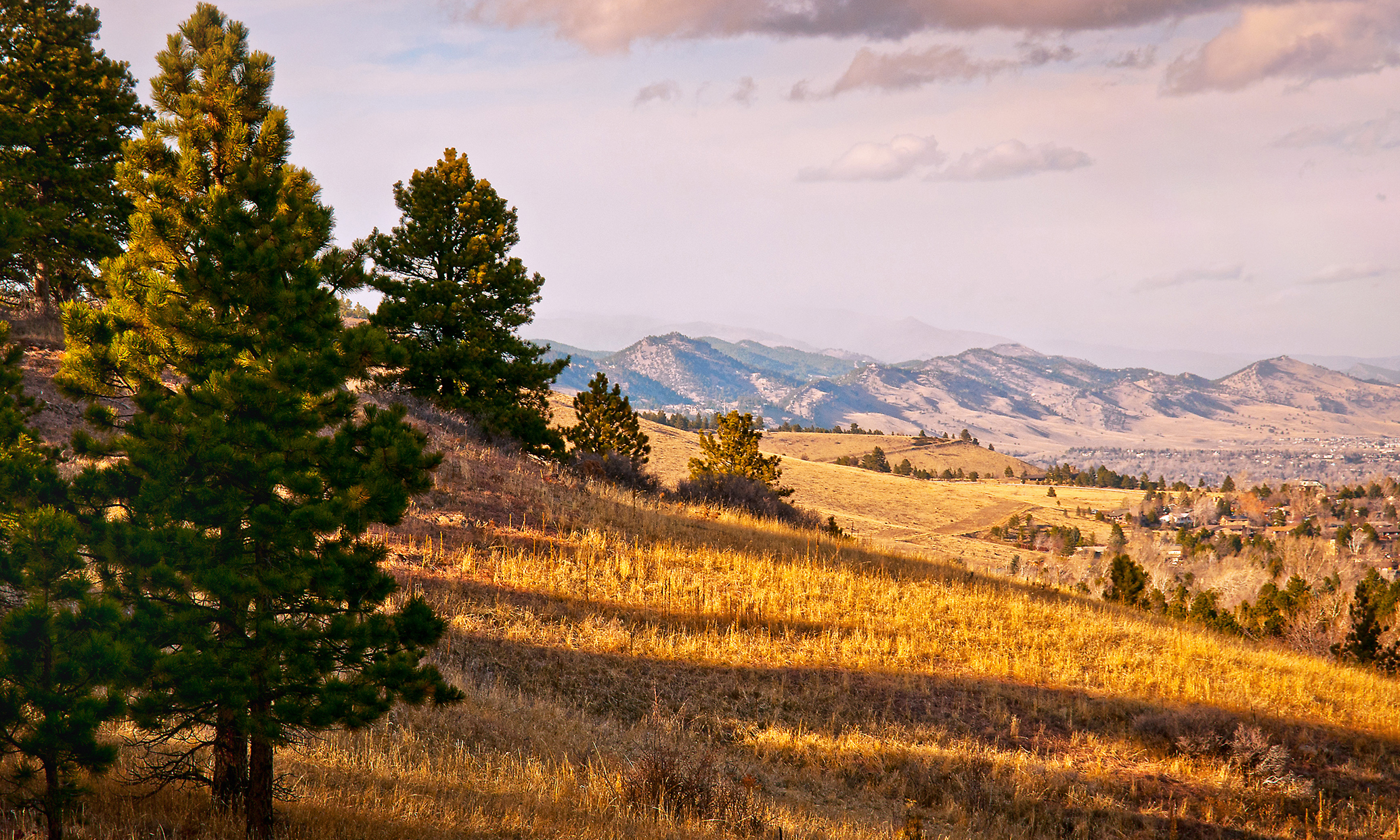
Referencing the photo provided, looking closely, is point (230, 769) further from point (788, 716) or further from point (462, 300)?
point (462, 300)

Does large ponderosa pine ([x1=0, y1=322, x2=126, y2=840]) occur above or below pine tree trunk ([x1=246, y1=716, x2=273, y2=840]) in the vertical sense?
above

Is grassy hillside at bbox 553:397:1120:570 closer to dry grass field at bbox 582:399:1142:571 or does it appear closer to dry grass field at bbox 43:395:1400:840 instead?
dry grass field at bbox 582:399:1142:571

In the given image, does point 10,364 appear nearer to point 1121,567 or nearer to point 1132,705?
point 1132,705

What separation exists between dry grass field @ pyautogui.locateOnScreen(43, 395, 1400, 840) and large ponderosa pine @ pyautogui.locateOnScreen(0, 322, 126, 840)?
0.72 meters

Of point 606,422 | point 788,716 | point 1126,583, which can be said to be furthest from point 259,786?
point 1126,583

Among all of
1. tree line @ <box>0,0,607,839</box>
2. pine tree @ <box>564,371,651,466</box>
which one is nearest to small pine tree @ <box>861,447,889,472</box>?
pine tree @ <box>564,371,651,466</box>

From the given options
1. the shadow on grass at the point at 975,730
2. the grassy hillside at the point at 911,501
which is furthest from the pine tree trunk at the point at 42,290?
the grassy hillside at the point at 911,501

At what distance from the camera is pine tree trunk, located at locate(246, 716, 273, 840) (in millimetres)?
5257

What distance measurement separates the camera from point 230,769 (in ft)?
18.5

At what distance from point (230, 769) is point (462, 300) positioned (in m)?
20.5

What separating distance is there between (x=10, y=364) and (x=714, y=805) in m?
6.91

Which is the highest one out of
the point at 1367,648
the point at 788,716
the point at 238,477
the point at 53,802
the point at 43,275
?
the point at 43,275

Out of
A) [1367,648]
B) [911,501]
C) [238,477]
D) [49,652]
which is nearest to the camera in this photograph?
[49,652]

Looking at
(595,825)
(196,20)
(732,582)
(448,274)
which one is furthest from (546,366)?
(595,825)
